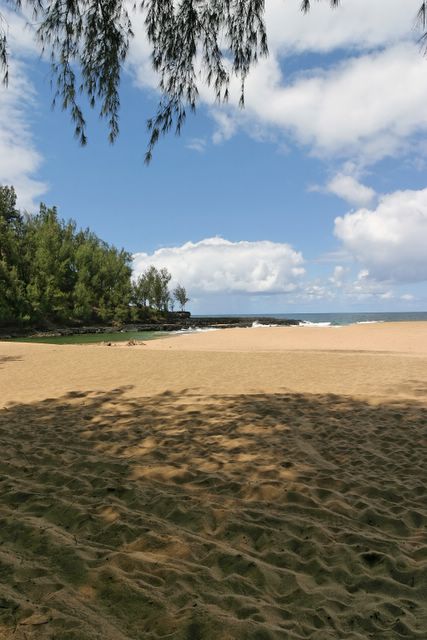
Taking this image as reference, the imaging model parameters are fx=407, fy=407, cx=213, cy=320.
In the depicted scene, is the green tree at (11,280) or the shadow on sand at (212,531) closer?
the shadow on sand at (212,531)

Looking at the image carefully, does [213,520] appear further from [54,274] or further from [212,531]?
[54,274]

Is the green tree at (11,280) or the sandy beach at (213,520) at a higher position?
the green tree at (11,280)

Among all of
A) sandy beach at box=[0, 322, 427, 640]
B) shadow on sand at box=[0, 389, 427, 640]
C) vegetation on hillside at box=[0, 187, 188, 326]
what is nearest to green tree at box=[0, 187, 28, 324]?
vegetation on hillside at box=[0, 187, 188, 326]

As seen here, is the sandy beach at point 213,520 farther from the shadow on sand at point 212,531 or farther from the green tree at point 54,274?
the green tree at point 54,274

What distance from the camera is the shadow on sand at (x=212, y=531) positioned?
8.34ft

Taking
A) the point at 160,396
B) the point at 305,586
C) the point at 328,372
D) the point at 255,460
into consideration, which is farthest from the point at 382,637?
the point at 328,372

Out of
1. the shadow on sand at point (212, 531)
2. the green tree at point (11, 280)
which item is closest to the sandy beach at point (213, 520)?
the shadow on sand at point (212, 531)

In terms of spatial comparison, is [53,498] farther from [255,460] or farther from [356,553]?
[356,553]

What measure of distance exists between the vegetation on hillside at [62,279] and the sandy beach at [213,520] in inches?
1976

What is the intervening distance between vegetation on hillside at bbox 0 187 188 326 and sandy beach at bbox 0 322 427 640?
50.2m

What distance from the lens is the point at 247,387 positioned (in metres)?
10.8

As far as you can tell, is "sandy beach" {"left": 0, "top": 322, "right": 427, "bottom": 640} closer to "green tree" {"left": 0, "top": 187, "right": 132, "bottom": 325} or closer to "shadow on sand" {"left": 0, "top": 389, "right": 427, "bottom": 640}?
"shadow on sand" {"left": 0, "top": 389, "right": 427, "bottom": 640}

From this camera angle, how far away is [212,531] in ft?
12.2

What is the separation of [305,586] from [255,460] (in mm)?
2664
